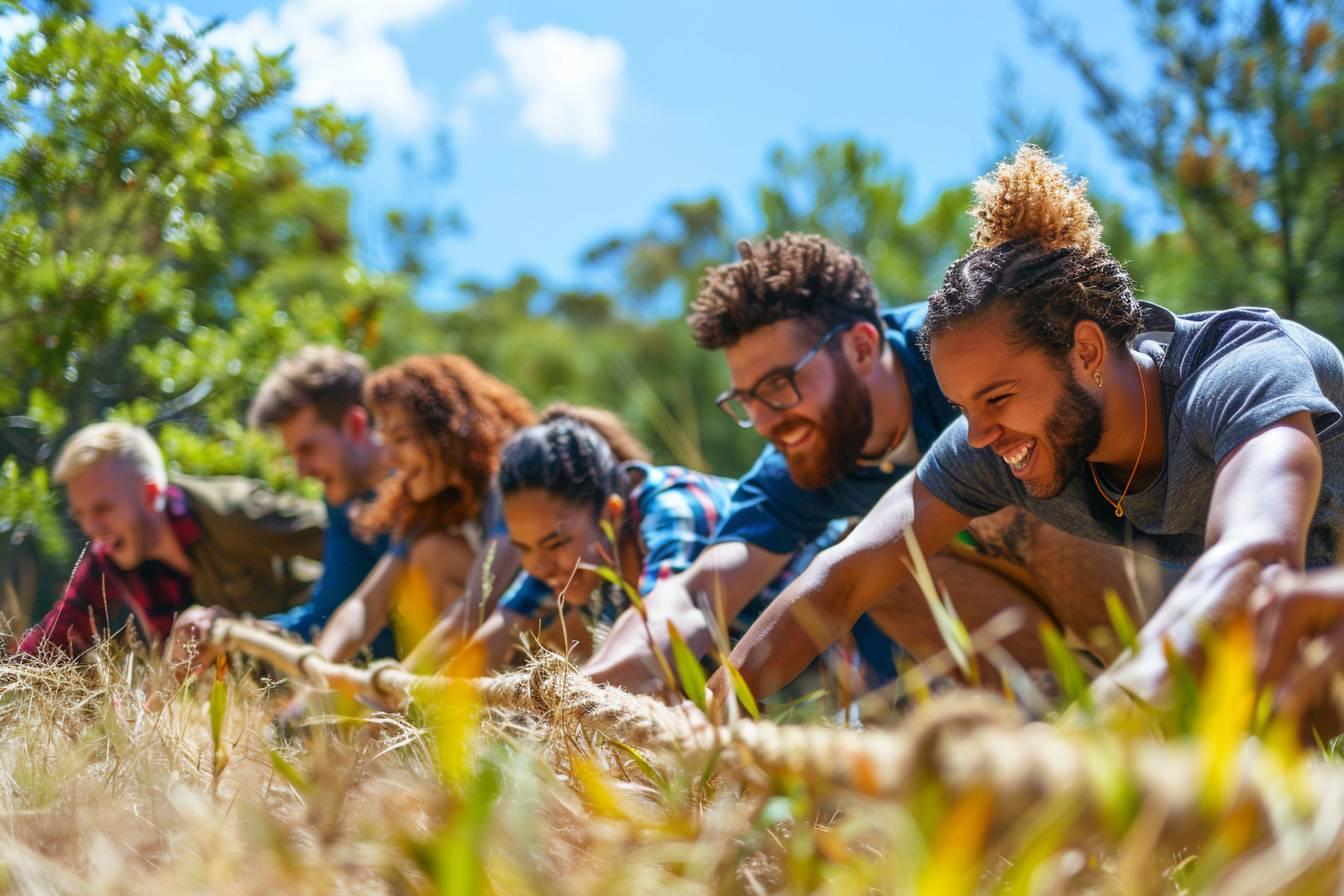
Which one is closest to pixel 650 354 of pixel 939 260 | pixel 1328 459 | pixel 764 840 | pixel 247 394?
pixel 939 260

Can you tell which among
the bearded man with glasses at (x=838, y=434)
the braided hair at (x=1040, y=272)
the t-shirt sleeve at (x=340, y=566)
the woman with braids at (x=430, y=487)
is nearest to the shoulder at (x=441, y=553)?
the woman with braids at (x=430, y=487)

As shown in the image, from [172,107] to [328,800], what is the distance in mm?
3136

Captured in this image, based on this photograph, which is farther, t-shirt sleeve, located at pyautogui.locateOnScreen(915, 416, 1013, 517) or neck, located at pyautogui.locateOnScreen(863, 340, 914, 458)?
neck, located at pyautogui.locateOnScreen(863, 340, 914, 458)

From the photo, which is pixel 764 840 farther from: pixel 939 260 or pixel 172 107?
pixel 939 260

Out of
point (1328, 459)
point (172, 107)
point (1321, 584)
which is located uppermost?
point (172, 107)

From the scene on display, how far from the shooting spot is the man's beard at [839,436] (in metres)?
2.65

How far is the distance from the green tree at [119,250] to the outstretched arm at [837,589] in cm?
238

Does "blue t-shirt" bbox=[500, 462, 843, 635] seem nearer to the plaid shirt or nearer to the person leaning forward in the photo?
the plaid shirt

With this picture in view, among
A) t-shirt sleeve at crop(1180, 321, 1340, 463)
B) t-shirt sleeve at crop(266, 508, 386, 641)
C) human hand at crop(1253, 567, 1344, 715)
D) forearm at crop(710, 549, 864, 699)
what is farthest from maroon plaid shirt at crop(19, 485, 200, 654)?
human hand at crop(1253, 567, 1344, 715)

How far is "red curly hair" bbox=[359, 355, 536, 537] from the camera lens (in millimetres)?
3588

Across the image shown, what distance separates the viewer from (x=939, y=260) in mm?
6746

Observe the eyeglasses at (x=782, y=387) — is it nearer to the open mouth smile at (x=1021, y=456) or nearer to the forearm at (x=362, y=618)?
the open mouth smile at (x=1021, y=456)

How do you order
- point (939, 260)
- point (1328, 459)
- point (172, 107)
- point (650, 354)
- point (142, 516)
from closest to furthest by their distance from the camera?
point (1328, 459) → point (172, 107) → point (142, 516) → point (939, 260) → point (650, 354)

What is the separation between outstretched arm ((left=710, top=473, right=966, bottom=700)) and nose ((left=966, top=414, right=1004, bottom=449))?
0.52ft
